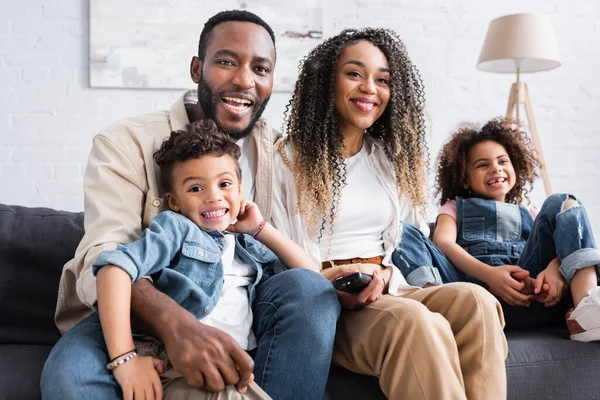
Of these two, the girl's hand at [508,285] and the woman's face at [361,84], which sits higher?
the woman's face at [361,84]

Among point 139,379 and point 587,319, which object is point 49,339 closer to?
point 139,379

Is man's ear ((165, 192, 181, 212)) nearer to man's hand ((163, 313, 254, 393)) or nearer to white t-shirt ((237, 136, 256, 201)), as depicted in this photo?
white t-shirt ((237, 136, 256, 201))

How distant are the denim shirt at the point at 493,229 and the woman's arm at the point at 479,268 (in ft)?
0.15

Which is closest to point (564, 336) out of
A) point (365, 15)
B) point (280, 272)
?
point (280, 272)

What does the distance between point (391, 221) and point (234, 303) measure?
0.59 m

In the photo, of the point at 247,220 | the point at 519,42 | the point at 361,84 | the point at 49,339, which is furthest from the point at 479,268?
the point at 519,42

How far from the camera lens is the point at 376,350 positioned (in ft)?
4.43

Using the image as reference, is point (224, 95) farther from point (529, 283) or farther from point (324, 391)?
point (529, 283)

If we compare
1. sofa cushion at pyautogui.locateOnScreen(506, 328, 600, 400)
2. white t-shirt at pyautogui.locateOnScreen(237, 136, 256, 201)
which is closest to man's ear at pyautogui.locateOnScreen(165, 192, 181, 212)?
white t-shirt at pyautogui.locateOnScreen(237, 136, 256, 201)

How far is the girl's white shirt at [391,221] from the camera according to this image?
1.69 metres

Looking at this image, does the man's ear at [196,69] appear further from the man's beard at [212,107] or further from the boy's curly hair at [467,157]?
the boy's curly hair at [467,157]

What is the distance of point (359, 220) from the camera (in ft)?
5.80

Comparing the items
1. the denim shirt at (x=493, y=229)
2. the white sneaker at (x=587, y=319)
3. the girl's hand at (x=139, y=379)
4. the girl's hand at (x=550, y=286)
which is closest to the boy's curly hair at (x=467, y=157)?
the denim shirt at (x=493, y=229)

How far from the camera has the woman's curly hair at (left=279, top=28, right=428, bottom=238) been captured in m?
1.79
